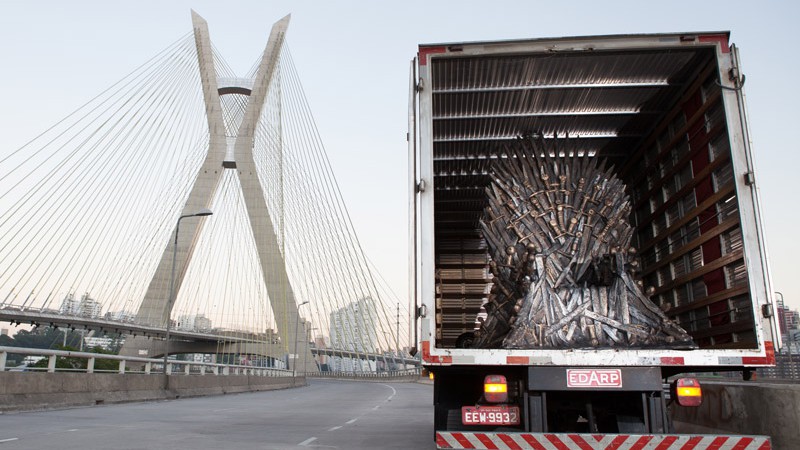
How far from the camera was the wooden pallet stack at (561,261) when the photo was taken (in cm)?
676

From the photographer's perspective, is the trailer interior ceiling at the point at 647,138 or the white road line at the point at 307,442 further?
the white road line at the point at 307,442

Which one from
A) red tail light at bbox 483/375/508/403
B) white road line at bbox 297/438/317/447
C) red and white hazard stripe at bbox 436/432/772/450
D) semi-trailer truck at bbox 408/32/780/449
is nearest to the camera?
red and white hazard stripe at bbox 436/432/772/450

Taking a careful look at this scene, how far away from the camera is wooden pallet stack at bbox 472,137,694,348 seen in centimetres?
676

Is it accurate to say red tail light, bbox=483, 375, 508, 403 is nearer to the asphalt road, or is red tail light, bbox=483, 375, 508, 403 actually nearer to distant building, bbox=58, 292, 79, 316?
the asphalt road

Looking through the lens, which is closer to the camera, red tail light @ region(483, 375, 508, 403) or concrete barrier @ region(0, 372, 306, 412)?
red tail light @ region(483, 375, 508, 403)

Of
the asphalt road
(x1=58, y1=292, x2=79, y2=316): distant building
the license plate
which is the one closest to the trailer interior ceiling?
the license plate

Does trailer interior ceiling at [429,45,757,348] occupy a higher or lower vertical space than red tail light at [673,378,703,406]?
higher

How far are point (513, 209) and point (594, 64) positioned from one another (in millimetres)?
1948

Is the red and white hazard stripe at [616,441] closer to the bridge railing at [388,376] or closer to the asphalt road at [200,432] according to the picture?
the asphalt road at [200,432]

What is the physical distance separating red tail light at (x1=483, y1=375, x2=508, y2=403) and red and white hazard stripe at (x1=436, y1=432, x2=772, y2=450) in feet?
1.18

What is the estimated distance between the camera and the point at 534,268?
23.8 feet

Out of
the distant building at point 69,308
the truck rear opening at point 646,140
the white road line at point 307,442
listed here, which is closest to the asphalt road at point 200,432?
the white road line at point 307,442

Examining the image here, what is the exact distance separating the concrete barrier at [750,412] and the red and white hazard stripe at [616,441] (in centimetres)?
167

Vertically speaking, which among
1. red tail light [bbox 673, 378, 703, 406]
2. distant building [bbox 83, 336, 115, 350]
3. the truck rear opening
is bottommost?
red tail light [bbox 673, 378, 703, 406]
